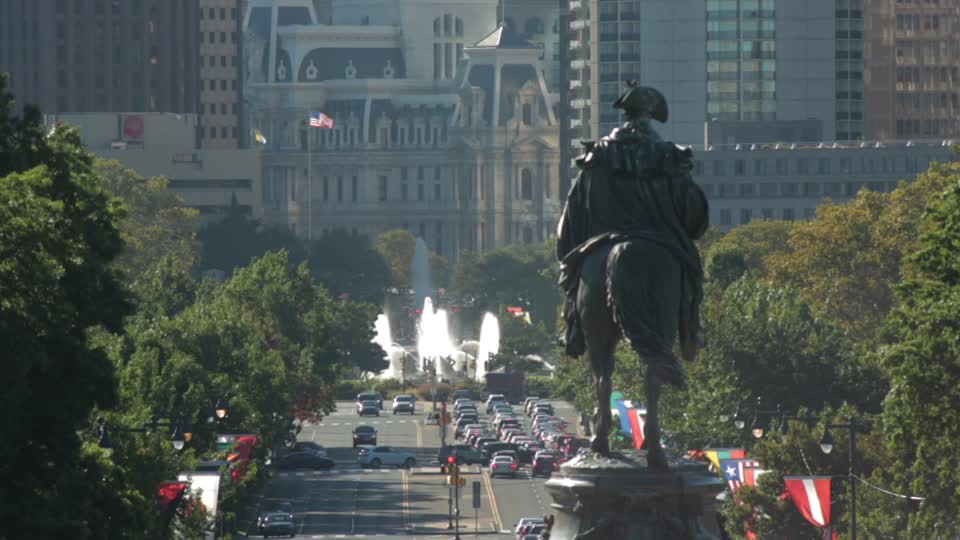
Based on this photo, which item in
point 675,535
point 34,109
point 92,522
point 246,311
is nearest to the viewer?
point 675,535

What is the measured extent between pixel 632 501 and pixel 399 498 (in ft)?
390

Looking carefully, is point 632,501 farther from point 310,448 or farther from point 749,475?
point 310,448

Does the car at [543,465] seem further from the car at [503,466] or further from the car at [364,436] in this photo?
the car at [364,436]

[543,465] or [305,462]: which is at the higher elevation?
[543,465]

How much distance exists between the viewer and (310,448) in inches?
6831

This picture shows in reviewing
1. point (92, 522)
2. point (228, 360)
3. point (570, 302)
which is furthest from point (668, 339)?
point (228, 360)

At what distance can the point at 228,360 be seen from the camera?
122 meters

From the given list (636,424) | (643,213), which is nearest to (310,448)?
(636,424)

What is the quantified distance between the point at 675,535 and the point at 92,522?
26.0m

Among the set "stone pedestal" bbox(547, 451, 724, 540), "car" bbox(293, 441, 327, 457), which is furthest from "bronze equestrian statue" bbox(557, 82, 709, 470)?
"car" bbox(293, 441, 327, 457)

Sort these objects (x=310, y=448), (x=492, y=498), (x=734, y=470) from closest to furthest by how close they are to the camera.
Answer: (x=734, y=470), (x=492, y=498), (x=310, y=448)

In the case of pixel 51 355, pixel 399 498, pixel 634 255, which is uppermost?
pixel 634 255

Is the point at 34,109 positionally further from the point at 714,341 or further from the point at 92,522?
the point at 714,341

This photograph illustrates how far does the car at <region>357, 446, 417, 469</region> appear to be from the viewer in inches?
6683
